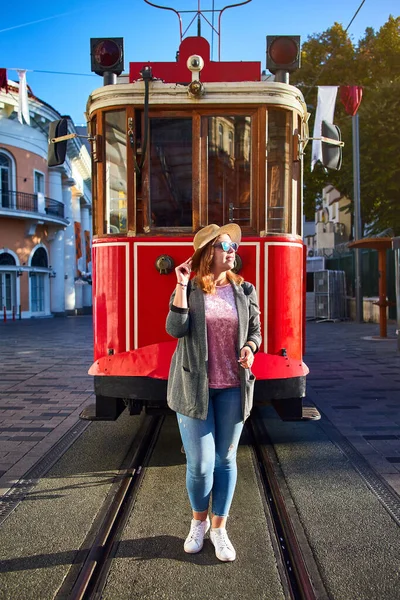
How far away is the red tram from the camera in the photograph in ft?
15.5

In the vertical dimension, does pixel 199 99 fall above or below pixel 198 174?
→ above

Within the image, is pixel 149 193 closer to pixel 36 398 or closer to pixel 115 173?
pixel 115 173

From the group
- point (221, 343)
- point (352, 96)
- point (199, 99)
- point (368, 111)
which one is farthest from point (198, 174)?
point (368, 111)

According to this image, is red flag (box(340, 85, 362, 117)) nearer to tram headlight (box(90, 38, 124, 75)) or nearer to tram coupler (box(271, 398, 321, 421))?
tram headlight (box(90, 38, 124, 75))

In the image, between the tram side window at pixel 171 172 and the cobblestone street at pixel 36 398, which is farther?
the cobblestone street at pixel 36 398

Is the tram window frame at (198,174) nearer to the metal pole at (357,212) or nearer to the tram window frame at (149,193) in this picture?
the tram window frame at (149,193)

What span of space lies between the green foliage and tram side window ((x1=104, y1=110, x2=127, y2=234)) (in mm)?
16615

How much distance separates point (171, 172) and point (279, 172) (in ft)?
3.06

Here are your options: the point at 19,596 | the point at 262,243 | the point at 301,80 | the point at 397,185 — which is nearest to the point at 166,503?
the point at 19,596

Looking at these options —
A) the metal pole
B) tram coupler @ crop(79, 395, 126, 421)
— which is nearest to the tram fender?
tram coupler @ crop(79, 395, 126, 421)

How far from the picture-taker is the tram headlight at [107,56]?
202 inches

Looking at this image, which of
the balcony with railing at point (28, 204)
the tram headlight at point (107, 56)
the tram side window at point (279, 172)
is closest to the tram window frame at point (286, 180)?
the tram side window at point (279, 172)

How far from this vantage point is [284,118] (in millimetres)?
4906

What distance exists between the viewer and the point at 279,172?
492cm
